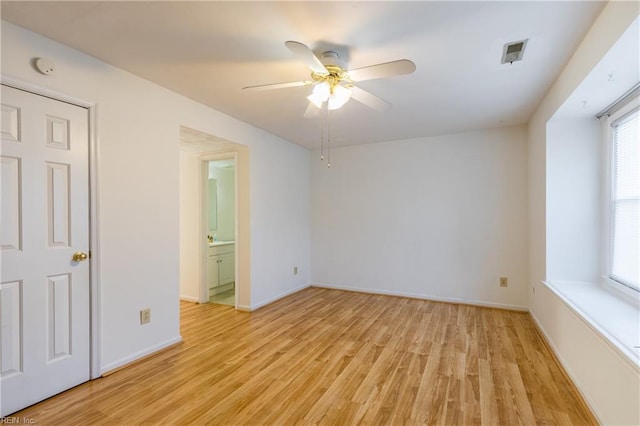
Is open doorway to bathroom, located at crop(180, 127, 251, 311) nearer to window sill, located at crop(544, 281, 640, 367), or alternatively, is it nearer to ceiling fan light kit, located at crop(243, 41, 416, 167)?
ceiling fan light kit, located at crop(243, 41, 416, 167)

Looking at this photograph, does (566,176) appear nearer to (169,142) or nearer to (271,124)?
(271,124)

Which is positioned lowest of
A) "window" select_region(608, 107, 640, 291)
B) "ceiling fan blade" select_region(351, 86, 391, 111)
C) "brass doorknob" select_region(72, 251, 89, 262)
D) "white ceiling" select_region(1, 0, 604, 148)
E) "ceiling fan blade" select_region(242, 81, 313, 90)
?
"brass doorknob" select_region(72, 251, 89, 262)

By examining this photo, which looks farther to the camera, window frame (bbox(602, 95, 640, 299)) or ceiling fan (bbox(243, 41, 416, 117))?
window frame (bbox(602, 95, 640, 299))

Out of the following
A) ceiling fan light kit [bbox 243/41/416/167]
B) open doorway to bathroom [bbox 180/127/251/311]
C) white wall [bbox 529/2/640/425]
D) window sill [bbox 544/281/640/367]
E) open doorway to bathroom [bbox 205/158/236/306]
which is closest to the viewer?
white wall [bbox 529/2/640/425]

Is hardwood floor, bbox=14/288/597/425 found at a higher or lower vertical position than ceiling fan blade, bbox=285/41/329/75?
lower

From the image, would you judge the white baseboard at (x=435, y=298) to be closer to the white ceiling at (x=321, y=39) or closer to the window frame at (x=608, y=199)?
the window frame at (x=608, y=199)

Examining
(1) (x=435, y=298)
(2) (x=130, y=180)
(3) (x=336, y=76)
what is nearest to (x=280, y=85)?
(3) (x=336, y=76)

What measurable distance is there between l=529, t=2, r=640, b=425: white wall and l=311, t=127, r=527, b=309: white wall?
1.00 ft

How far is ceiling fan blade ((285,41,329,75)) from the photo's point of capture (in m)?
1.66

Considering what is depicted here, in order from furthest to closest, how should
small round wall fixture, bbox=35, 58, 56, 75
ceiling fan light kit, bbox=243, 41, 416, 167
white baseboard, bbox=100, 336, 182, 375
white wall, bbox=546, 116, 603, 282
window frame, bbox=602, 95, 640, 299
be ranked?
white wall, bbox=546, 116, 603, 282
window frame, bbox=602, 95, 640, 299
white baseboard, bbox=100, 336, 182, 375
small round wall fixture, bbox=35, 58, 56, 75
ceiling fan light kit, bbox=243, 41, 416, 167

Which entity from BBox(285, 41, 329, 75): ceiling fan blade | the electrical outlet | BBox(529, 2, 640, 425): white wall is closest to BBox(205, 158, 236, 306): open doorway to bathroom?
the electrical outlet

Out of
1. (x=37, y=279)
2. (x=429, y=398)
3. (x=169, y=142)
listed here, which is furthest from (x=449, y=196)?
(x=37, y=279)

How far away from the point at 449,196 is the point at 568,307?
2259 mm

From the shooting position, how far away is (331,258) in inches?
206
